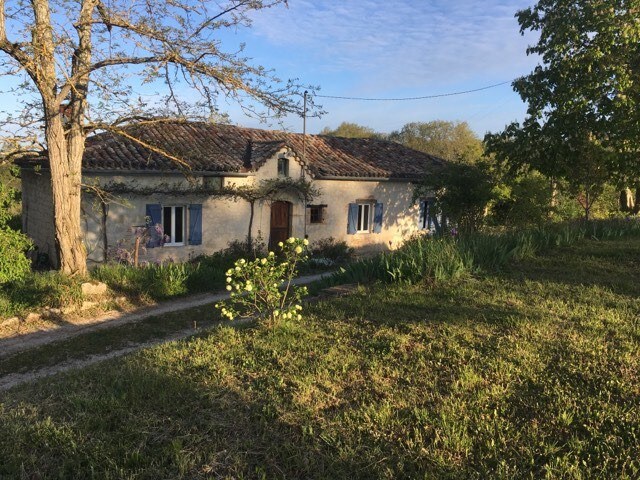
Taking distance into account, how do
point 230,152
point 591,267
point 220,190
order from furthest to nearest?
point 230,152 → point 220,190 → point 591,267

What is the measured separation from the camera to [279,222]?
1666 cm

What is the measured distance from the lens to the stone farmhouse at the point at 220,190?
42.7 feet

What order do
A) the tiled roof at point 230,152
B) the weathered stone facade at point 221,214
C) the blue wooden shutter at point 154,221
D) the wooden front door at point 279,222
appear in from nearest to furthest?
the tiled roof at point 230,152
the weathered stone facade at point 221,214
the blue wooden shutter at point 154,221
the wooden front door at point 279,222

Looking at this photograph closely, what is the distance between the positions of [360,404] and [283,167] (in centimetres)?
1323

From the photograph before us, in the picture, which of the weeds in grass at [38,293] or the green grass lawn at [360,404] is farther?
the weeds in grass at [38,293]

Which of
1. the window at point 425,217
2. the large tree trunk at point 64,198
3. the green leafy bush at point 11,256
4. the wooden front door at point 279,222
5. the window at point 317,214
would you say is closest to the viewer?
the green leafy bush at point 11,256

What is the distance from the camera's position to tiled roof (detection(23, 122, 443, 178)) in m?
12.8

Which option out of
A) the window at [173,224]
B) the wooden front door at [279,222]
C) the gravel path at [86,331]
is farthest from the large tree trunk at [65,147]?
the wooden front door at [279,222]

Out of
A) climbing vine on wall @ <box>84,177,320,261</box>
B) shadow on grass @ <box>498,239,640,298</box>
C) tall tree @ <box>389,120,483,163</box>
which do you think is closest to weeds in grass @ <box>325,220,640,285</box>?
shadow on grass @ <box>498,239,640,298</box>

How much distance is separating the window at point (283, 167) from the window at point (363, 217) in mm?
3838

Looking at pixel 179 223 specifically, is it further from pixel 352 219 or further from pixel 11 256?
pixel 352 219

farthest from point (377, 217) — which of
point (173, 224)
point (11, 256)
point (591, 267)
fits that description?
point (11, 256)

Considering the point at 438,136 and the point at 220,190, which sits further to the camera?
the point at 438,136

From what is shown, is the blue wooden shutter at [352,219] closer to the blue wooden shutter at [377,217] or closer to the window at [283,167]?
the blue wooden shutter at [377,217]
